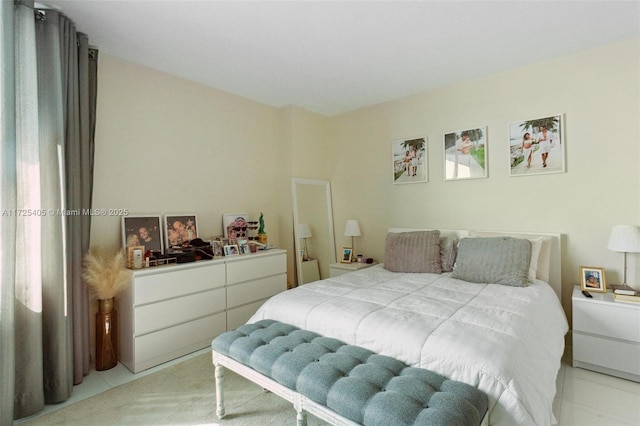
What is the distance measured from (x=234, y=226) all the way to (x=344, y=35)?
2.13 metres

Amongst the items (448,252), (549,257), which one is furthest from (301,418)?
(549,257)

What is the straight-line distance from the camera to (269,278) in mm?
3295

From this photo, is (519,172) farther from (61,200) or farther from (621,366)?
(61,200)

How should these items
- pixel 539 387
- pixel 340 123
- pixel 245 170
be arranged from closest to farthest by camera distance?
pixel 539 387 < pixel 245 170 < pixel 340 123

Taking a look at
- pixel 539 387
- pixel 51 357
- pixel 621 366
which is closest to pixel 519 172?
pixel 621 366

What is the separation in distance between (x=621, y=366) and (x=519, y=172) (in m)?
1.65

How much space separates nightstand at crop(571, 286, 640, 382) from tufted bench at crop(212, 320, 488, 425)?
1.68 m

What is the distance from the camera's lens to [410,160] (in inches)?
143

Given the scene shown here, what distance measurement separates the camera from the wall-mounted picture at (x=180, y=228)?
2.92 metres

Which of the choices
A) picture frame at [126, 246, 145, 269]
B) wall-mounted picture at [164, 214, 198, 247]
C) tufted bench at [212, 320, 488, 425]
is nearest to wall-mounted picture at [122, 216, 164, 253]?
wall-mounted picture at [164, 214, 198, 247]

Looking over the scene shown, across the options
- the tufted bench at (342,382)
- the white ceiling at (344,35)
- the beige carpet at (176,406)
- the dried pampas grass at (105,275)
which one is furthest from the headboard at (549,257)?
the dried pampas grass at (105,275)

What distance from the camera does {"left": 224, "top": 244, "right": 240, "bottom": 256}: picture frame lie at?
305 centimetres

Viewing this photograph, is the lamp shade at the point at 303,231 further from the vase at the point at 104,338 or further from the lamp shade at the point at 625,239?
the lamp shade at the point at 625,239

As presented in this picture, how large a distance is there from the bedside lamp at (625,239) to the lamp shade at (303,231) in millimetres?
2841
